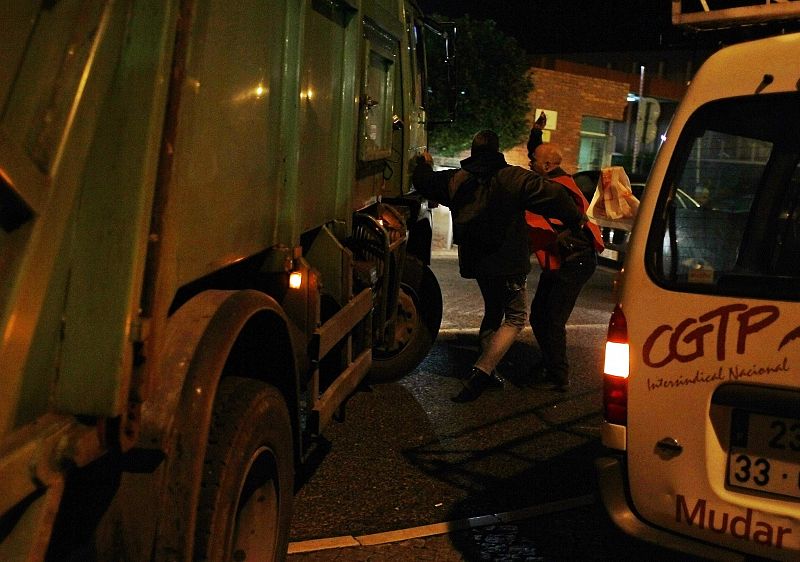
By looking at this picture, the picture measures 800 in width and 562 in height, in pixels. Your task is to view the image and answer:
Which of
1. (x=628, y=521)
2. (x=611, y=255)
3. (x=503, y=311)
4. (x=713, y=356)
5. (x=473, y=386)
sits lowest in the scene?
(x=473, y=386)

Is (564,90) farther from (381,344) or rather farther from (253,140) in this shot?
(253,140)

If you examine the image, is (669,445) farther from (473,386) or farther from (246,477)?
(473,386)

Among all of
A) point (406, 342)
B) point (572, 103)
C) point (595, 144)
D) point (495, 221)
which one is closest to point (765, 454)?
point (495, 221)

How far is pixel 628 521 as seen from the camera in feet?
10.3

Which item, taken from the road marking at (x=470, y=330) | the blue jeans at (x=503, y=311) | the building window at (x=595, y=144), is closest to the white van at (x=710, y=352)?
the blue jeans at (x=503, y=311)

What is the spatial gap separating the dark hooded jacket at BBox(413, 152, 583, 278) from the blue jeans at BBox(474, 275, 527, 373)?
12cm

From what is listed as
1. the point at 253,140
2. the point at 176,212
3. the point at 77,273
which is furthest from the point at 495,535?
the point at 77,273

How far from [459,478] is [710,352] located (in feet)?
7.51

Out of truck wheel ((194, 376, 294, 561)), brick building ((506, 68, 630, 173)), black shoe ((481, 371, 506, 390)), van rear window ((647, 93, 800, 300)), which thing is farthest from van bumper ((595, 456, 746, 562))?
brick building ((506, 68, 630, 173))

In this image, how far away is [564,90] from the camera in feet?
71.4

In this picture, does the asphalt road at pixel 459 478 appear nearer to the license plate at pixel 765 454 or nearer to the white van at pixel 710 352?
the white van at pixel 710 352

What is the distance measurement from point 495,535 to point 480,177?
2.75 meters

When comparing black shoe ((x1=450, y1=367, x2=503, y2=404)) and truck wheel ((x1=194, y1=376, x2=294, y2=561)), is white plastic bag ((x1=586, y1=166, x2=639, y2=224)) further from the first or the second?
truck wheel ((x1=194, y1=376, x2=294, y2=561))

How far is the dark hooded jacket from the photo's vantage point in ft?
19.6
